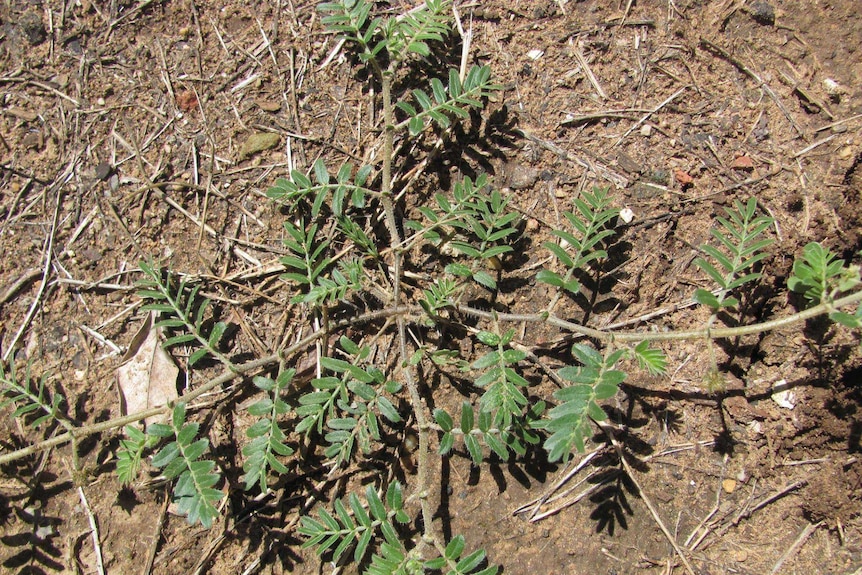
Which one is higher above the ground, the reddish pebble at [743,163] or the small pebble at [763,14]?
the small pebble at [763,14]

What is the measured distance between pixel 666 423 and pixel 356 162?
77.2 inches

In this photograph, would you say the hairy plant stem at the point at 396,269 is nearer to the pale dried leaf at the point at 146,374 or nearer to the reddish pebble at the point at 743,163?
the pale dried leaf at the point at 146,374

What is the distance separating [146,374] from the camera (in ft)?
10.0

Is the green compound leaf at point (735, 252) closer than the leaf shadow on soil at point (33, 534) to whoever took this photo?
Yes

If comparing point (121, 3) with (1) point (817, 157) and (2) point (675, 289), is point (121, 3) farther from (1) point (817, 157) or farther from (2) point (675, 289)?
(1) point (817, 157)

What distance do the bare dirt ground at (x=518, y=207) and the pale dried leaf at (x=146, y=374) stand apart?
0.07m

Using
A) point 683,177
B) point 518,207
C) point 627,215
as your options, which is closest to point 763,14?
point 683,177

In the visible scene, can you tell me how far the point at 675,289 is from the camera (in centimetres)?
293

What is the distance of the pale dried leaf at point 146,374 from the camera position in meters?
Answer: 3.04

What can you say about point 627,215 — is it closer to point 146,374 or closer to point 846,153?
point 846,153

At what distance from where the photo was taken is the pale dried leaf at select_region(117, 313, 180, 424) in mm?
3035

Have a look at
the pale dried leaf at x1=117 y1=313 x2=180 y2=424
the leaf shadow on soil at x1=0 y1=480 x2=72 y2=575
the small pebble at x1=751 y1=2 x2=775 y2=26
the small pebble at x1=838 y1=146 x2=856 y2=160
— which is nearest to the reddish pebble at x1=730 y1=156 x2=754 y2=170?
the small pebble at x1=838 y1=146 x2=856 y2=160

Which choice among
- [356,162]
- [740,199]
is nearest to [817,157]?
[740,199]

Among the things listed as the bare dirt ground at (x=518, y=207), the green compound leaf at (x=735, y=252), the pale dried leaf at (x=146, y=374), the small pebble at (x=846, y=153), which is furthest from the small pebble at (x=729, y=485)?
the pale dried leaf at (x=146, y=374)
